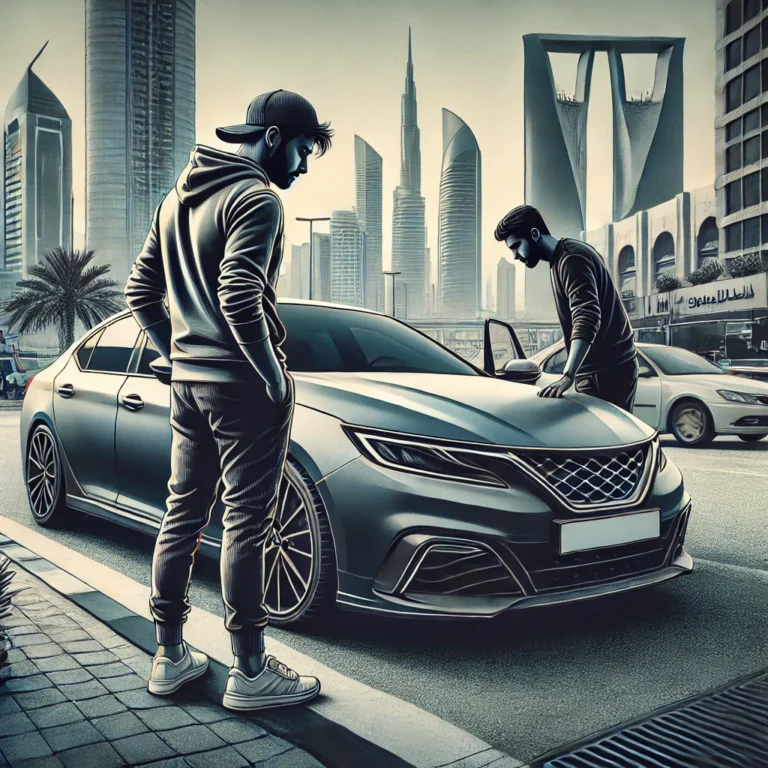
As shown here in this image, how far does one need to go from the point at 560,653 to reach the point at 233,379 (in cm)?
160

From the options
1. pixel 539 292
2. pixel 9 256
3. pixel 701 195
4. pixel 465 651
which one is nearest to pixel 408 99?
pixel 539 292

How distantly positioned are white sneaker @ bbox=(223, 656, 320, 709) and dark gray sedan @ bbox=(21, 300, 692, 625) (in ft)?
1.04

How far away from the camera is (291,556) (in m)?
3.24

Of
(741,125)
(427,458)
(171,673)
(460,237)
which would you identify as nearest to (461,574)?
(427,458)

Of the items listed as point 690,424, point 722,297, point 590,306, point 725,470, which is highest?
point 722,297

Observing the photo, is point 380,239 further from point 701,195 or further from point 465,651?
point 465,651

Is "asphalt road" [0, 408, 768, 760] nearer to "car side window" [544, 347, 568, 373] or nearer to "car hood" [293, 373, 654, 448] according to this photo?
"car hood" [293, 373, 654, 448]

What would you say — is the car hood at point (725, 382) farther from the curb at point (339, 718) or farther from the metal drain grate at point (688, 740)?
the curb at point (339, 718)

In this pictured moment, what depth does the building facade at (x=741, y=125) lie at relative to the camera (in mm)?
61125

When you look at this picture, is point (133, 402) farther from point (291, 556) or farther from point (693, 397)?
point (693, 397)

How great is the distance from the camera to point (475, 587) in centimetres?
290

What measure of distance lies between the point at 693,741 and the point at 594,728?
0.27m

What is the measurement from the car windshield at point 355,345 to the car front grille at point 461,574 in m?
1.20

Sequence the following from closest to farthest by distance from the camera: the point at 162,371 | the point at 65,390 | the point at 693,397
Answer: the point at 162,371 < the point at 65,390 < the point at 693,397
